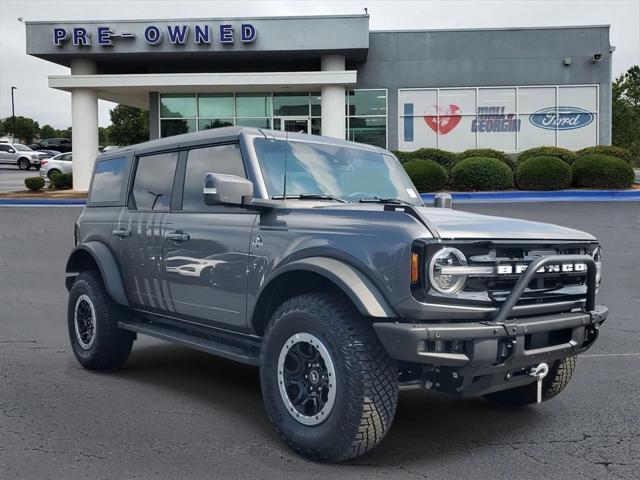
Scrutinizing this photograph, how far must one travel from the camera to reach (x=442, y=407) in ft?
17.5

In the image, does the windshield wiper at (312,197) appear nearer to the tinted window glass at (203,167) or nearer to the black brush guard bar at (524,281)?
the tinted window glass at (203,167)

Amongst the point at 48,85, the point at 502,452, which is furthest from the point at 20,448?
the point at 48,85

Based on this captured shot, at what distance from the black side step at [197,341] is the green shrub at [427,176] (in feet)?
58.7

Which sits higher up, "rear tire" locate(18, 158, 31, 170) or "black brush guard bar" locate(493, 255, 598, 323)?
"rear tire" locate(18, 158, 31, 170)

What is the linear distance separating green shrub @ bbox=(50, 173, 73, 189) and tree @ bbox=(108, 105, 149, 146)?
46.9 m

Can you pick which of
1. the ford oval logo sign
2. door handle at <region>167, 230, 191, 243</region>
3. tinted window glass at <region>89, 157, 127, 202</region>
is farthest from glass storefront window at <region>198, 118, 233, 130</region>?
door handle at <region>167, 230, 191, 243</region>

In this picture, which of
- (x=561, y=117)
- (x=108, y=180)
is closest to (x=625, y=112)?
(x=561, y=117)

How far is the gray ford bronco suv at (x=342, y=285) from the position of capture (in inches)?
149

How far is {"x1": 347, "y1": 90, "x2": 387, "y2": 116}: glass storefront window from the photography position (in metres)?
29.0

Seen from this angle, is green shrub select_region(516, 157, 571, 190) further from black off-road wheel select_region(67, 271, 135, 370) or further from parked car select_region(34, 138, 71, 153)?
parked car select_region(34, 138, 71, 153)

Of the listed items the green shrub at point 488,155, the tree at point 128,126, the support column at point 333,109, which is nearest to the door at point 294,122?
the support column at point 333,109

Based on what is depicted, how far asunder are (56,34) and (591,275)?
2695cm

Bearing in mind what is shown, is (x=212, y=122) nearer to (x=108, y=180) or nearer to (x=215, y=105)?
(x=215, y=105)

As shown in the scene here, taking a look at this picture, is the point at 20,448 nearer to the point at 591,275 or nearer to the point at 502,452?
the point at 502,452
